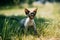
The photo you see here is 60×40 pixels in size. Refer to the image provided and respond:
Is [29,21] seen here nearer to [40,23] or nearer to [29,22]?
[29,22]

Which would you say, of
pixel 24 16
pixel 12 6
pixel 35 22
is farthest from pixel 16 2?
pixel 35 22

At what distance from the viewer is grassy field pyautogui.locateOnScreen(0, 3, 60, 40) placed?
197 cm

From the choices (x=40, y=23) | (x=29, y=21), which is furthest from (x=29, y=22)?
(x=40, y=23)

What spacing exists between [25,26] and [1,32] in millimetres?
241

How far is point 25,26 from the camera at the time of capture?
205 centimetres

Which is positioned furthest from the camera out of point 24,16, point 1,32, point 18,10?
point 18,10

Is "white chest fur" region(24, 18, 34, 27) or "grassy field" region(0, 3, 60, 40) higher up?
"white chest fur" region(24, 18, 34, 27)

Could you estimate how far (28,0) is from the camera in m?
2.43

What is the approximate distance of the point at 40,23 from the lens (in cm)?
212

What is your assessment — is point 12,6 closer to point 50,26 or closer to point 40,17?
point 40,17

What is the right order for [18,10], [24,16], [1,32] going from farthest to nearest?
[18,10] → [24,16] → [1,32]

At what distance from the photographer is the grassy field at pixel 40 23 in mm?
1967

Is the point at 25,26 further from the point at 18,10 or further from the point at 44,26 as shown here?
the point at 18,10

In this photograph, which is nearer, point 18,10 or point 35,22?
point 35,22
